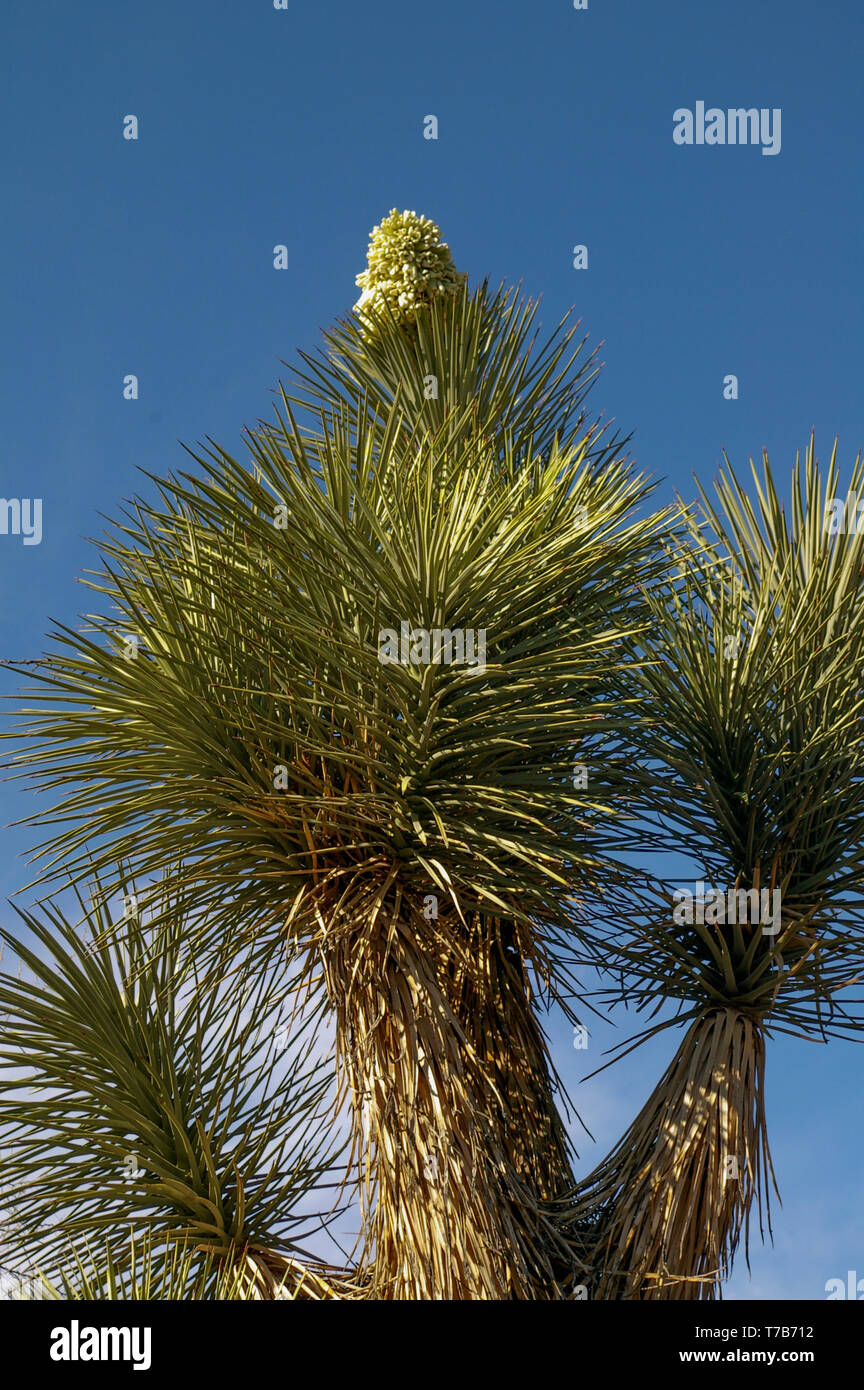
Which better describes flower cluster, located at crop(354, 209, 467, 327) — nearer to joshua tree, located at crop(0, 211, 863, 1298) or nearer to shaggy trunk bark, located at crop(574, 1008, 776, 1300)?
joshua tree, located at crop(0, 211, 863, 1298)

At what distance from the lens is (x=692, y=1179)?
12.0ft

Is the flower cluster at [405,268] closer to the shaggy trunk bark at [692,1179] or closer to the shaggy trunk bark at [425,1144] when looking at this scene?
the shaggy trunk bark at [425,1144]

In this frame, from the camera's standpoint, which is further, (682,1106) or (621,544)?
(621,544)

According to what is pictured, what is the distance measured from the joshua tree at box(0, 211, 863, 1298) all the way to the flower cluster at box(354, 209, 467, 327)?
0.84 meters

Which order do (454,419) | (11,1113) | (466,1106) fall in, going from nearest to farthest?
(466,1106) → (11,1113) → (454,419)

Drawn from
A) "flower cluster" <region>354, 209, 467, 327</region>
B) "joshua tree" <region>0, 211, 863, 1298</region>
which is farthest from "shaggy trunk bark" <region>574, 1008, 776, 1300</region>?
"flower cluster" <region>354, 209, 467, 327</region>

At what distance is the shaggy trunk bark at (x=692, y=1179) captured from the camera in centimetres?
361

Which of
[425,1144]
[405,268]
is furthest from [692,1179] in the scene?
[405,268]

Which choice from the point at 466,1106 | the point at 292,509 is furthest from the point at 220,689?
the point at 466,1106

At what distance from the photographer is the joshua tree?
3453 millimetres

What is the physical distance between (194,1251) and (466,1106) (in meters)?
0.93
